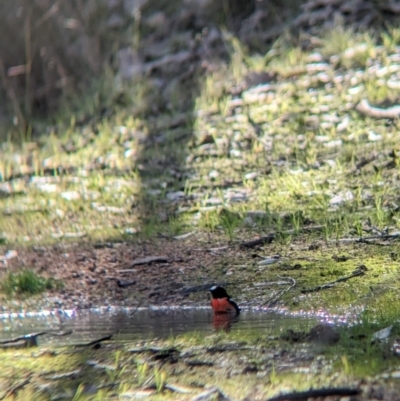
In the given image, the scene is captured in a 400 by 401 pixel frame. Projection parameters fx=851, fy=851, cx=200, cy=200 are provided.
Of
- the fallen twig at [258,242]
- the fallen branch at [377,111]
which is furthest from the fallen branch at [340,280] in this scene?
the fallen branch at [377,111]

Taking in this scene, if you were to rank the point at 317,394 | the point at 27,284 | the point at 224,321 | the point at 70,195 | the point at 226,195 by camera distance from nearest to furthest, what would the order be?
the point at 317,394 < the point at 224,321 < the point at 27,284 < the point at 226,195 < the point at 70,195

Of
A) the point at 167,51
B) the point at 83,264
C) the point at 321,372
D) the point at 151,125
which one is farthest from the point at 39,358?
the point at 167,51

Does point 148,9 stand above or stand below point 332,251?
above

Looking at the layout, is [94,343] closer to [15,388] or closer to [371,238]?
[15,388]

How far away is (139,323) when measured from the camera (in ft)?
14.9

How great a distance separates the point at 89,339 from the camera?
4102 mm

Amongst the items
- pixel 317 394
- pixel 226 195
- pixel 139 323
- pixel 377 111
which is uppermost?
pixel 377 111

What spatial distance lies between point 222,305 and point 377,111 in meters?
3.73

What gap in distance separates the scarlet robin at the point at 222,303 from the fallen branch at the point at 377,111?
11.5ft

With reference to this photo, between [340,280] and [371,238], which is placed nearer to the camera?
[340,280]

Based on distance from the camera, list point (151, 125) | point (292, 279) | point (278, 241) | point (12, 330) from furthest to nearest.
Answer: point (151, 125) < point (278, 241) < point (292, 279) < point (12, 330)

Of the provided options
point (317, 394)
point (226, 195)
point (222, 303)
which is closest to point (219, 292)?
point (222, 303)

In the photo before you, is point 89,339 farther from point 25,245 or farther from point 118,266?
point 25,245

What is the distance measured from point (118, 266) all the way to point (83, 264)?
27 cm
